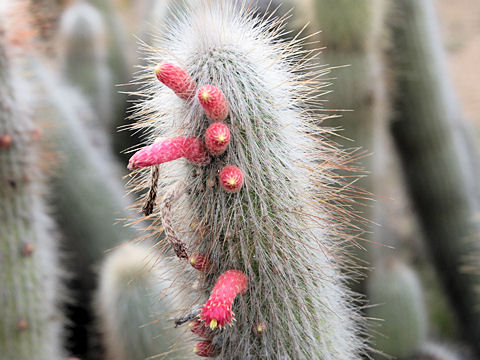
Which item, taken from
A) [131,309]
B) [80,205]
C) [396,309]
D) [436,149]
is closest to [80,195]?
[80,205]

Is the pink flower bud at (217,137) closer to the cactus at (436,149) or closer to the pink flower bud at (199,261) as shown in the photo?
the pink flower bud at (199,261)

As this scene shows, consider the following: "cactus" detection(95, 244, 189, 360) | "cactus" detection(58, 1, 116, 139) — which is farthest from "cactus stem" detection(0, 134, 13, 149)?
"cactus" detection(58, 1, 116, 139)

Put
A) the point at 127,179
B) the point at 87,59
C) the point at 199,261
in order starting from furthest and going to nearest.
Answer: the point at 87,59 < the point at 127,179 < the point at 199,261

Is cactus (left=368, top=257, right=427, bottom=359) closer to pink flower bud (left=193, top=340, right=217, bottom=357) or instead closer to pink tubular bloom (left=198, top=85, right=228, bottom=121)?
pink flower bud (left=193, top=340, right=217, bottom=357)

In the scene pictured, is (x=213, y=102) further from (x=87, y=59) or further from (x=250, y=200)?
(x=87, y=59)

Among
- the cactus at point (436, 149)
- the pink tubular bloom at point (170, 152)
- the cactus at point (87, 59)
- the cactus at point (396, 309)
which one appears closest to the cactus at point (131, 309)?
the pink tubular bloom at point (170, 152)

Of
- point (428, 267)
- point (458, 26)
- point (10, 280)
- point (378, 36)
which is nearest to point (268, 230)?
point (10, 280)

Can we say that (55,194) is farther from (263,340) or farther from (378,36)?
(263,340)
